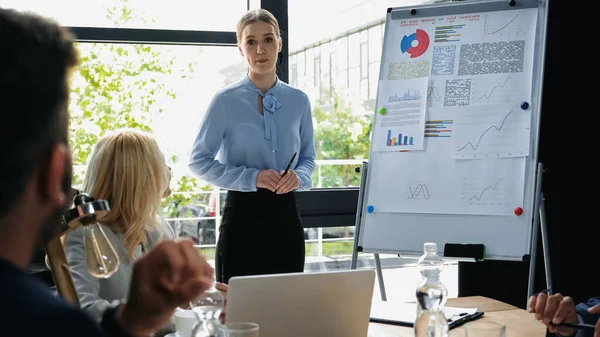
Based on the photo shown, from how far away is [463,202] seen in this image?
10.3 feet

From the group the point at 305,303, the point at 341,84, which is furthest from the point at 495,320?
the point at 341,84

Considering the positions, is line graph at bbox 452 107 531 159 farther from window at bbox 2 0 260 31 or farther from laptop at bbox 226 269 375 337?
laptop at bbox 226 269 375 337

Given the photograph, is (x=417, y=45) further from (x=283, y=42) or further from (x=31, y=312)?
(x=31, y=312)

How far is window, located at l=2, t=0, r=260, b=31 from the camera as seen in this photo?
11.9ft

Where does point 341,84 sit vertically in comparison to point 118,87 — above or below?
above

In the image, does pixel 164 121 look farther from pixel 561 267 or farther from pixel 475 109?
pixel 561 267

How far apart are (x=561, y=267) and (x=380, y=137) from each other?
3.58 ft

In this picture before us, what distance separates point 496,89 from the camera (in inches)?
124

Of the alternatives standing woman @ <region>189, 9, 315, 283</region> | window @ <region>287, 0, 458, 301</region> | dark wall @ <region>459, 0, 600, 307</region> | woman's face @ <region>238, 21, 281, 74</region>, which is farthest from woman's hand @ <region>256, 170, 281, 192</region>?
dark wall @ <region>459, 0, 600, 307</region>

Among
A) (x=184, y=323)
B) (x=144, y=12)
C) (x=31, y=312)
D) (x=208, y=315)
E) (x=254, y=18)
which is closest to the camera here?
(x=31, y=312)

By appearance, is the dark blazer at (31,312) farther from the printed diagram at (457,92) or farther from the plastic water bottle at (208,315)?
the printed diagram at (457,92)

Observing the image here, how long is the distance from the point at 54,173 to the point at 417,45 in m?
2.92

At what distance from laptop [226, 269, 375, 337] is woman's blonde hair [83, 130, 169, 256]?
0.64 metres

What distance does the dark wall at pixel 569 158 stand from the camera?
11.4ft
